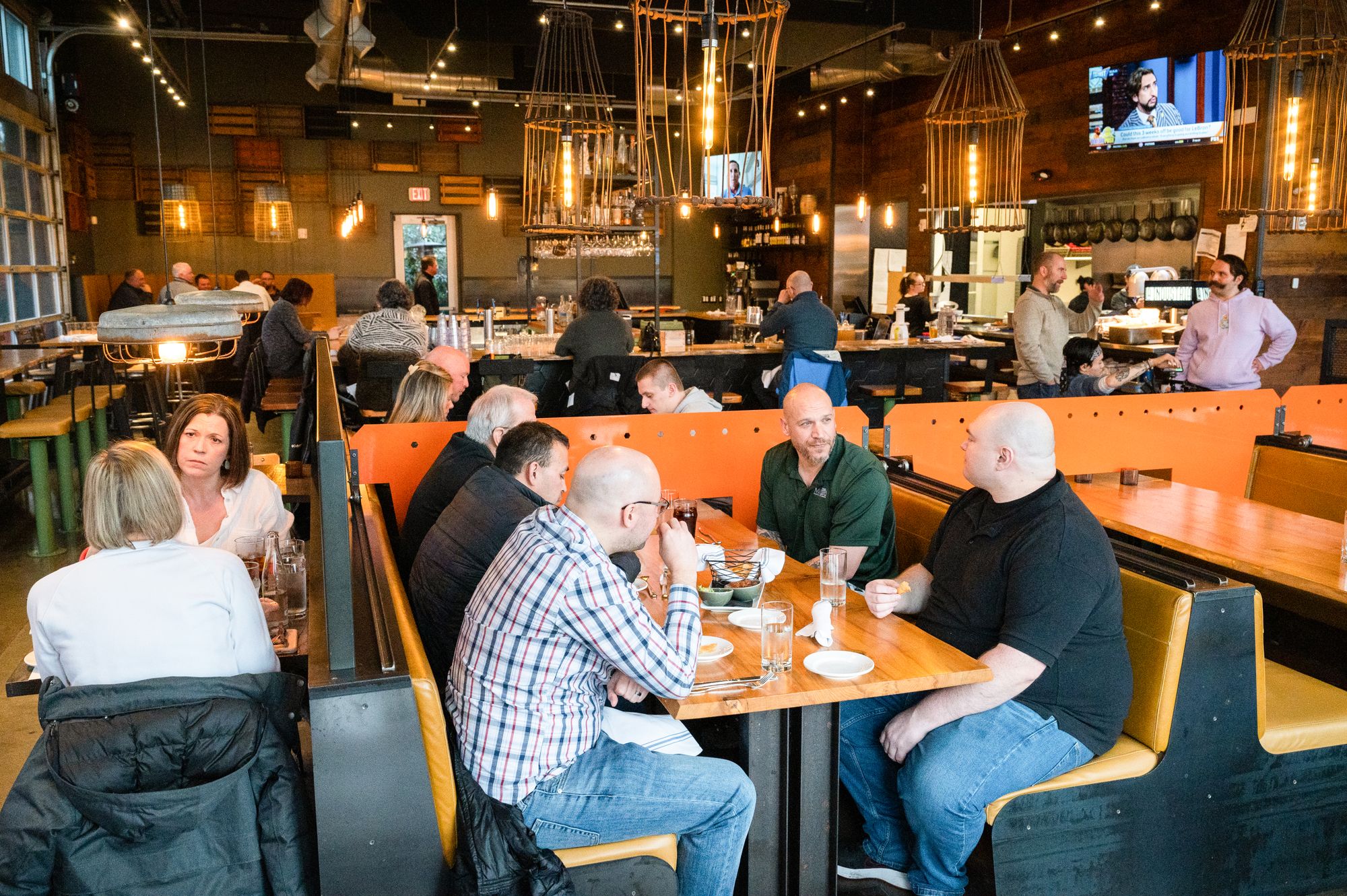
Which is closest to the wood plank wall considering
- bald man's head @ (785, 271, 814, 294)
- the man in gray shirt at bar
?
the man in gray shirt at bar

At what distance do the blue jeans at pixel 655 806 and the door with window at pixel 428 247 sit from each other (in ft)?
48.3

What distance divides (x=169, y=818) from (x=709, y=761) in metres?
1.11

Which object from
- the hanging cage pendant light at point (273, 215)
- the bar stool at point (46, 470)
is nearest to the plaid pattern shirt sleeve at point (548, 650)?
the bar stool at point (46, 470)

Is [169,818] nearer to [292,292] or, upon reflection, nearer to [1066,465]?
[1066,465]

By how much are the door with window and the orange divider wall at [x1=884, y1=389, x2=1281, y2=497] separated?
499 inches

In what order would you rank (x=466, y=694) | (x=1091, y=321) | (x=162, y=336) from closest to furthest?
1. (x=466, y=694)
2. (x=162, y=336)
3. (x=1091, y=321)

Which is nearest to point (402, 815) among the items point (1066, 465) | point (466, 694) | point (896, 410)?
point (466, 694)

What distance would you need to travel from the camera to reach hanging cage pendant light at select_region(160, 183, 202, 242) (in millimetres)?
14867

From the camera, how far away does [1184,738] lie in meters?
2.69

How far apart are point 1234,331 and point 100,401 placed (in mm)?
8189

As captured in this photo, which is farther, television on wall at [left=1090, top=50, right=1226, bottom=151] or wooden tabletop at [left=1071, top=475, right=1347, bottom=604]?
television on wall at [left=1090, top=50, right=1226, bottom=151]

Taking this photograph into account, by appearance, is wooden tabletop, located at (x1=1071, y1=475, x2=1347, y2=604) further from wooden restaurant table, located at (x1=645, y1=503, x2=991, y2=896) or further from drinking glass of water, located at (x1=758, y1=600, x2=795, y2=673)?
drinking glass of water, located at (x1=758, y1=600, x2=795, y2=673)

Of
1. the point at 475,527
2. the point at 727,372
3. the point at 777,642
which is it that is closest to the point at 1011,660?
the point at 777,642

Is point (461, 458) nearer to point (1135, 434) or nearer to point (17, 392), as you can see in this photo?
point (1135, 434)
